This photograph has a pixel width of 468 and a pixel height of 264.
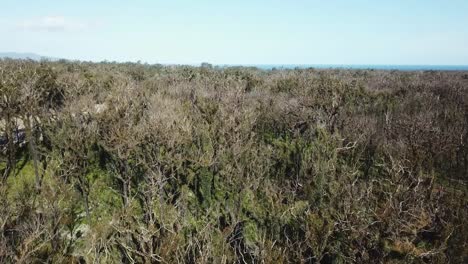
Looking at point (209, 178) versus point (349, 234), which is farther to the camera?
point (209, 178)

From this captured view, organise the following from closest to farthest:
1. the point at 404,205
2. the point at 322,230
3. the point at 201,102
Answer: the point at 322,230, the point at 404,205, the point at 201,102

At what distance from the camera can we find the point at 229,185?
27.8 meters

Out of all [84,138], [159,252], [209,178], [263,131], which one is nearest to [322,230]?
[159,252]

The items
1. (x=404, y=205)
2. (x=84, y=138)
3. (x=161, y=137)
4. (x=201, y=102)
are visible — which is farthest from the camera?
(x=201, y=102)

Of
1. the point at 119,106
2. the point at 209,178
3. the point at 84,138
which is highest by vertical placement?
the point at 119,106

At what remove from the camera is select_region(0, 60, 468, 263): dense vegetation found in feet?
56.5

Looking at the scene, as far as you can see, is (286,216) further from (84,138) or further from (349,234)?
(84,138)

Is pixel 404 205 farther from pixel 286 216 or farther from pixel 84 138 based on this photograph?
pixel 84 138

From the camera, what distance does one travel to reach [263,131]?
41.8m

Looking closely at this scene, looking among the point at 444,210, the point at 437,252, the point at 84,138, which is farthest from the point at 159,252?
the point at 84,138

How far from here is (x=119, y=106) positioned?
31828mm

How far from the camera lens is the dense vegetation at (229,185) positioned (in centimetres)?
1723

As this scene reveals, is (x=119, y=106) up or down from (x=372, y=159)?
up

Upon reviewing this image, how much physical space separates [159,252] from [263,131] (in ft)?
93.7
